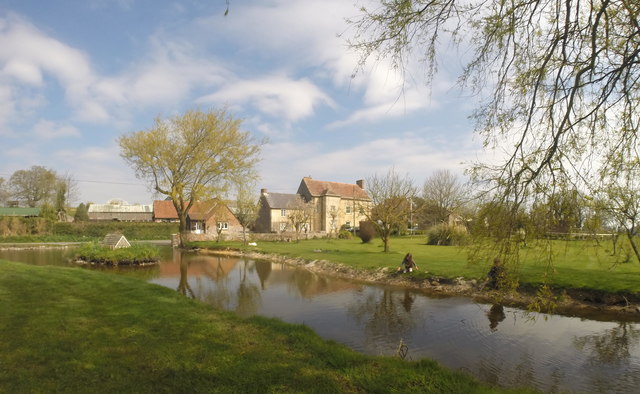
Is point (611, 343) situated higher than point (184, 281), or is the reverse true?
point (184, 281)

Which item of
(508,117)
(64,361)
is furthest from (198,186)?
(508,117)

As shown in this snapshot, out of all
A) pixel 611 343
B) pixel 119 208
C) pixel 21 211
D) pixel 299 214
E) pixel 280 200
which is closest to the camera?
pixel 611 343

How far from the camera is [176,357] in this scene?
582cm

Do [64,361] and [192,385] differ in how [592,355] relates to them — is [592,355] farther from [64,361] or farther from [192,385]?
[64,361]

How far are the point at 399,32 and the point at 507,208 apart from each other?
9.17ft

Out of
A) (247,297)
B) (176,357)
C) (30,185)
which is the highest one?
(30,185)

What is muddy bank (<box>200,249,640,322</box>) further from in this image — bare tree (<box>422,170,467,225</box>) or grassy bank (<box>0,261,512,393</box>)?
bare tree (<box>422,170,467,225</box>)

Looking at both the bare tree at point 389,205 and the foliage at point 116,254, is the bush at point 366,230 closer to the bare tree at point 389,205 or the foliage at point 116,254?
the bare tree at point 389,205

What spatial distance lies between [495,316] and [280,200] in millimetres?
45214

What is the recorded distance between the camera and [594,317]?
1132cm

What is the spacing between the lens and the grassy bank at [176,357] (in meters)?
4.90

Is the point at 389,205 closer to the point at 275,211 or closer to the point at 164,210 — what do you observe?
the point at 275,211

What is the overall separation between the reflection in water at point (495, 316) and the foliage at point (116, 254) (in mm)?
20185

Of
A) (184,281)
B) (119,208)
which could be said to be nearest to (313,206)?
(184,281)
